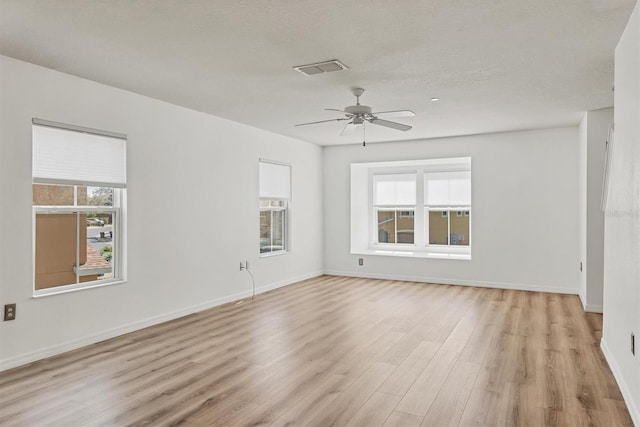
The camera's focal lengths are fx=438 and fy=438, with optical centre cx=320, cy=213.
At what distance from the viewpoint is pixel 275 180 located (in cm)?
691

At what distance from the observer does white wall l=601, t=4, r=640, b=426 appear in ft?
→ 8.48

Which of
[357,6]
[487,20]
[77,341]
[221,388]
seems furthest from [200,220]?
[487,20]

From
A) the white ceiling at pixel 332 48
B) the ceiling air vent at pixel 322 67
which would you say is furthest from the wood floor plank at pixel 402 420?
the ceiling air vent at pixel 322 67

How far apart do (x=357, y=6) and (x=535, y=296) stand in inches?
205

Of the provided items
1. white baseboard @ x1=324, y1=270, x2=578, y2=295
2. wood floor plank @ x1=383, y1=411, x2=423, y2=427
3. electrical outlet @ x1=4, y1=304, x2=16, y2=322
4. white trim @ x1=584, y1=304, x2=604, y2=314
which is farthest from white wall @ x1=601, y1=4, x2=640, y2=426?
electrical outlet @ x1=4, y1=304, x2=16, y2=322

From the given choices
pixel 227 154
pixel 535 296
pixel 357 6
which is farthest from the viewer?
pixel 535 296

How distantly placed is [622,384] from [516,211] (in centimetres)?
405

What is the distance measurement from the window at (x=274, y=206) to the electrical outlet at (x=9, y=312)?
352 cm

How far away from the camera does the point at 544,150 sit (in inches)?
257

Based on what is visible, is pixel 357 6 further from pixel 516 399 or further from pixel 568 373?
pixel 568 373

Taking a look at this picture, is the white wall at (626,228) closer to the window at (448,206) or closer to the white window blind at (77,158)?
the window at (448,206)

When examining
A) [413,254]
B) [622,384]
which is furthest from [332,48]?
[413,254]

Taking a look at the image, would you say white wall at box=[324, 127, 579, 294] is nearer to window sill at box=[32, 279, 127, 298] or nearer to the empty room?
the empty room

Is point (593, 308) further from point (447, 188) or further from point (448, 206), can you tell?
point (447, 188)
